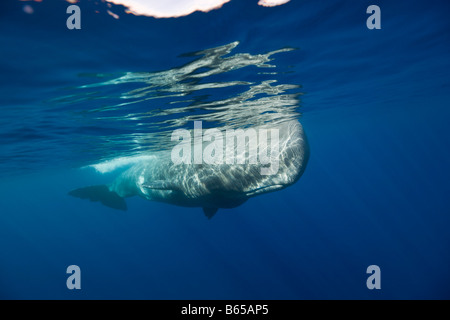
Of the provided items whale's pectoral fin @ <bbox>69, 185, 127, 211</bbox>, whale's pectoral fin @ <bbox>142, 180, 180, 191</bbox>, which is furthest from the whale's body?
whale's pectoral fin @ <bbox>69, 185, 127, 211</bbox>

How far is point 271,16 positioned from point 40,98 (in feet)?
23.9

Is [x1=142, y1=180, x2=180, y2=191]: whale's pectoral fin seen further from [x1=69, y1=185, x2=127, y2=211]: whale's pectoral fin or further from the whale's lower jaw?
[x1=69, y1=185, x2=127, y2=211]: whale's pectoral fin

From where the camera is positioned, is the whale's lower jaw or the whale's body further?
the whale's body

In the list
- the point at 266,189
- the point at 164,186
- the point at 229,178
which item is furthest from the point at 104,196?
the point at 266,189

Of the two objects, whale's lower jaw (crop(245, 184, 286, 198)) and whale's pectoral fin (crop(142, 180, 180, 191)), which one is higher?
whale's pectoral fin (crop(142, 180, 180, 191))

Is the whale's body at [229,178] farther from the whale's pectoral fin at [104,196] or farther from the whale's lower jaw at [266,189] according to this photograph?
the whale's pectoral fin at [104,196]

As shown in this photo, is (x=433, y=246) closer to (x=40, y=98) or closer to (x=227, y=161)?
(x=227, y=161)

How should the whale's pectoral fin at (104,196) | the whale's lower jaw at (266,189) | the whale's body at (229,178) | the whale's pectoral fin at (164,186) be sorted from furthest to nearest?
1. the whale's pectoral fin at (104,196)
2. the whale's pectoral fin at (164,186)
3. the whale's body at (229,178)
4. the whale's lower jaw at (266,189)

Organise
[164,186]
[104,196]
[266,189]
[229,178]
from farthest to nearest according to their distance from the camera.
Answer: [104,196] < [164,186] < [229,178] < [266,189]

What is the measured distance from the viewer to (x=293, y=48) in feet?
25.2

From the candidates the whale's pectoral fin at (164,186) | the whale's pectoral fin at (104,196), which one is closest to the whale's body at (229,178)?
the whale's pectoral fin at (164,186)

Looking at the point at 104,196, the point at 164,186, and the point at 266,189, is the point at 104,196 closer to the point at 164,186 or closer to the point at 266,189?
the point at 164,186

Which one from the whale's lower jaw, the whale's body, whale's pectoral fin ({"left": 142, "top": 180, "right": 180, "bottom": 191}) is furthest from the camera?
whale's pectoral fin ({"left": 142, "top": 180, "right": 180, "bottom": 191})

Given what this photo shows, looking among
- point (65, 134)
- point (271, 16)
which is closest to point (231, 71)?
point (271, 16)
